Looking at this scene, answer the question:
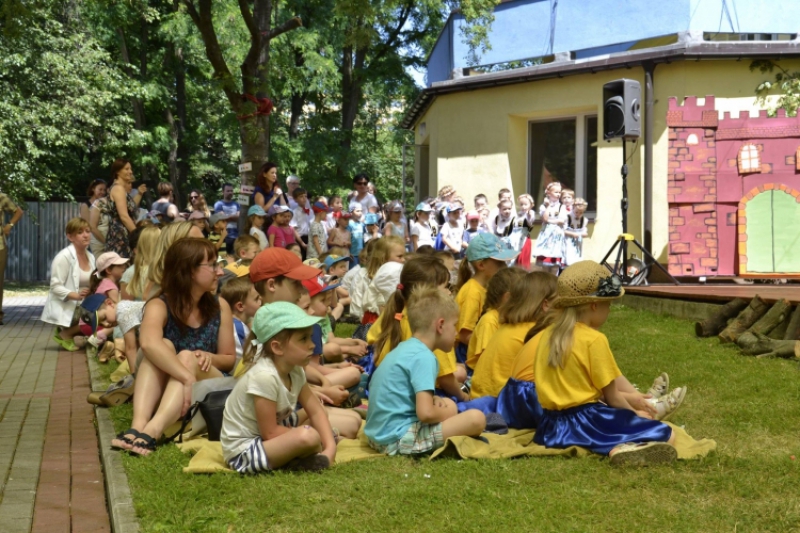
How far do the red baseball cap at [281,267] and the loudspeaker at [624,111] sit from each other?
9.02 m

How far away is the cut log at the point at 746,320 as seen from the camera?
1107 cm

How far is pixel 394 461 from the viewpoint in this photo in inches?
229

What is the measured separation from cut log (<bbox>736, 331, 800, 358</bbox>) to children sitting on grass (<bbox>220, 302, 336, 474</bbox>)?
592 centimetres

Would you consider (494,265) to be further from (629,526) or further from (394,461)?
(629,526)

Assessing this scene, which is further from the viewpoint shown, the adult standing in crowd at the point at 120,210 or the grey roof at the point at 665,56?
the grey roof at the point at 665,56

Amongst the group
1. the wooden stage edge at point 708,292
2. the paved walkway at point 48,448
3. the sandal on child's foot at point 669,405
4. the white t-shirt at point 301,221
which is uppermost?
the white t-shirt at point 301,221

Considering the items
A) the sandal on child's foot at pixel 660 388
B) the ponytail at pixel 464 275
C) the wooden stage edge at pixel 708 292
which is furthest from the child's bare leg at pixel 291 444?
the wooden stage edge at pixel 708 292

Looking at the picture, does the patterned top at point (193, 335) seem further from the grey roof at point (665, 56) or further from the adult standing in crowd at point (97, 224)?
the grey roof at point (665, 56)

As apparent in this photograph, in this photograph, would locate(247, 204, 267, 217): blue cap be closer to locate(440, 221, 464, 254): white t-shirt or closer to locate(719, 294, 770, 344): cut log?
locate(440, 221, 464, 254): white t-shirt

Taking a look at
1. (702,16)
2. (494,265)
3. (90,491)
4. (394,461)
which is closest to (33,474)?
(90,491)

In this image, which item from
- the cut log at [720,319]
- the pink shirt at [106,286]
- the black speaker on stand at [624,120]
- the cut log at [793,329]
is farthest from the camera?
the black speaker on stand at [624,120]

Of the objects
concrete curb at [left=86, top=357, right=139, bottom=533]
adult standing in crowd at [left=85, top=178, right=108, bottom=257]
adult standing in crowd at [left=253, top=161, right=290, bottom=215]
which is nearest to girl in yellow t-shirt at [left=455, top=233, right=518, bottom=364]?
concrete curb at [left=86, top=357, right=139, bottom=533]

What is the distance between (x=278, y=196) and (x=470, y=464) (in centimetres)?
1032

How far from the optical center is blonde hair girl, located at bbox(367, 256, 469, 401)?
271 inches
